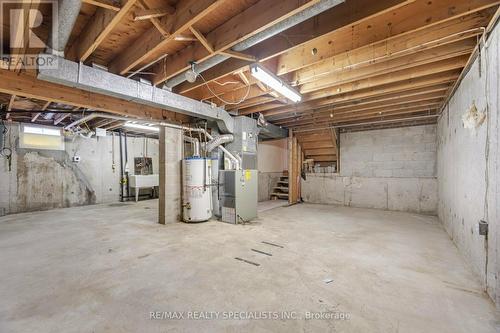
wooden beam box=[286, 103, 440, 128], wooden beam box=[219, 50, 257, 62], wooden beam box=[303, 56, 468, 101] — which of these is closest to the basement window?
wooden beam box=[219, 50, 257, 62]

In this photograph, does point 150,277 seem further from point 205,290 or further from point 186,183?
point 186,183

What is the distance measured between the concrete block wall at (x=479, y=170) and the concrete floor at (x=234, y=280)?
0.22 m

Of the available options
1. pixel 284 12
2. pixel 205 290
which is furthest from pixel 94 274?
pixel 284 12

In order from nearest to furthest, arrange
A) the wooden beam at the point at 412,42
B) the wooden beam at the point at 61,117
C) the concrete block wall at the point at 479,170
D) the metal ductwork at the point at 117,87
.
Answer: the concrete block wall at the point at 479,170 < the wooden beam at the point at 412,42 < the metal ductwork at the point at 117,87 < the wooden beam at the point at 61,117

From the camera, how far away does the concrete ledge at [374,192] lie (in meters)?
5.30

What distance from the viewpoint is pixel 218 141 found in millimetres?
4547

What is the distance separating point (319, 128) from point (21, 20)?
5.81m

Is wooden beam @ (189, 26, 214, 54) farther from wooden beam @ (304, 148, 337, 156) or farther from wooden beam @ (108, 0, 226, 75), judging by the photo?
wooden beam @ (304, 148, 337, 156)

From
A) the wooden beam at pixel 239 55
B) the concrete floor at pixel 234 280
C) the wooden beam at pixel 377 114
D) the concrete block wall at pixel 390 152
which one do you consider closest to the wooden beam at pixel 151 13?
the wooden beam at pixel 239 55

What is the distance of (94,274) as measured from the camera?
7.27ft

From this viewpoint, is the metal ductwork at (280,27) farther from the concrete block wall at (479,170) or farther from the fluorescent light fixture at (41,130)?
the fluorescent light fixture at (41,130)

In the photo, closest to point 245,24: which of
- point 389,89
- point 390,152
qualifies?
point 389,89

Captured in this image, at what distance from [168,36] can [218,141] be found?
8.66 feet

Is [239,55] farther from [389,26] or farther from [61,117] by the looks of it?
[61,117]
